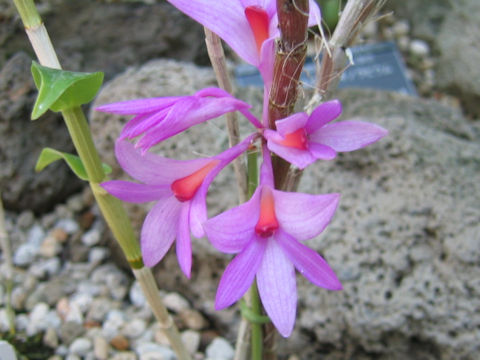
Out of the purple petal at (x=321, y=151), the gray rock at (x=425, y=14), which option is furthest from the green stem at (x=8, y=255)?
the gray rock at (x=425, y=14)

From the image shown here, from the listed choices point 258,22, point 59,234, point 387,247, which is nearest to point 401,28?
point 387,247

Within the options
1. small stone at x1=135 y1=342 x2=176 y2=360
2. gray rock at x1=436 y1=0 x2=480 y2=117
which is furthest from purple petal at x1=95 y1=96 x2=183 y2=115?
gray rock at x1=436 y1=0 x2=480 y2=117

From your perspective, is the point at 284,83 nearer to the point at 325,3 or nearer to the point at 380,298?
the point at 380,298

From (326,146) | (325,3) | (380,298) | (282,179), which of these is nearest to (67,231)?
(380,298)

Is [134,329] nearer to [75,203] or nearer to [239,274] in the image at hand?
[75,203]

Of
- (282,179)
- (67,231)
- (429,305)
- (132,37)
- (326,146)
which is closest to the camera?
(326,146)
